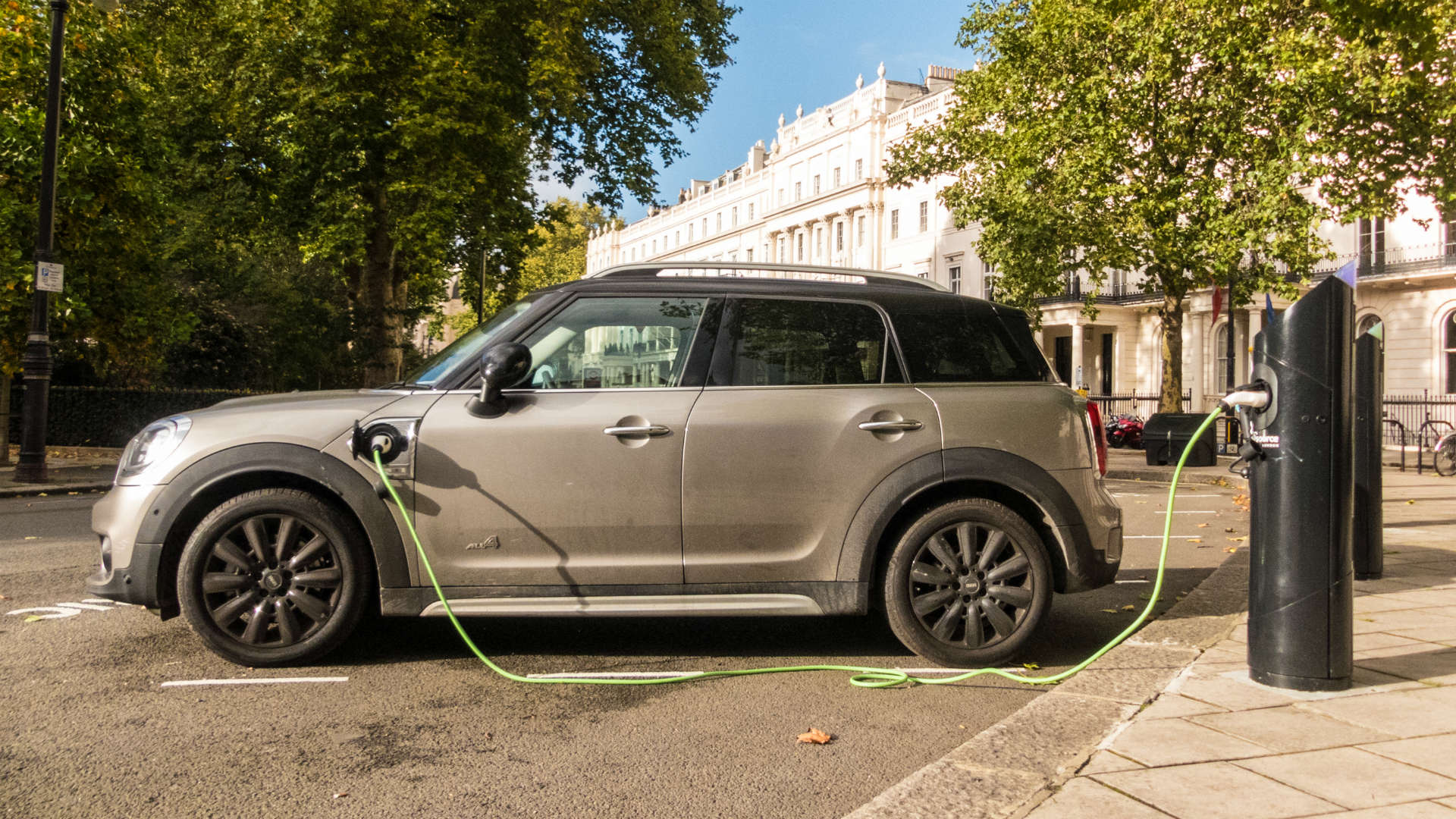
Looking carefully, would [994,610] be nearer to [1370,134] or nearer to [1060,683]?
[1060,683]

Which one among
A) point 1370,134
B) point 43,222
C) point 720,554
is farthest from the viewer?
point 1370,134

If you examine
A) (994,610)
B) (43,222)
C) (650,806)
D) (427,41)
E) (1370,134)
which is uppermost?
(427,41)

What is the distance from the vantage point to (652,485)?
482 cm

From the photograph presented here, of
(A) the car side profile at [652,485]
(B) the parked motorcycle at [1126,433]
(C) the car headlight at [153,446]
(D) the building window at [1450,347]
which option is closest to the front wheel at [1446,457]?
(B) the parked motorcycle at [1126,433]

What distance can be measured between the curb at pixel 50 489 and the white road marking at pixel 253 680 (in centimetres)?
1129

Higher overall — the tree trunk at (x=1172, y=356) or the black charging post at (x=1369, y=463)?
the tree trunk at (x=1172, y=356)

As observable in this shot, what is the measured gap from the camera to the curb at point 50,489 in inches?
549

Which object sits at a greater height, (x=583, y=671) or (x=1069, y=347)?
(x=1069, y=347)

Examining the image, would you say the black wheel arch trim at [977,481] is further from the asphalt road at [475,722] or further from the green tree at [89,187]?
the green tree at [89,187]

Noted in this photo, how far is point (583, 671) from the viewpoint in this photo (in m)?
4.90

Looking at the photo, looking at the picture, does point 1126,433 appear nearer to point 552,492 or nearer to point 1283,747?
point 552,492

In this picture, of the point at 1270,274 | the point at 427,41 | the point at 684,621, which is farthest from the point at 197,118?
the point at 1270,274

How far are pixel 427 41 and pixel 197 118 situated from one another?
504cm

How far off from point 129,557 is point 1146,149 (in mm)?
25762
